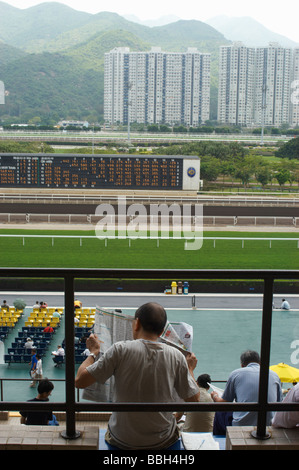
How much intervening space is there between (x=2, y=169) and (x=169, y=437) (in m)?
27.3

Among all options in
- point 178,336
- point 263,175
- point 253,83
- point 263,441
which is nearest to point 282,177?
point 263,175

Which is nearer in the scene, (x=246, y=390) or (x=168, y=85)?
(x=246, y=390)

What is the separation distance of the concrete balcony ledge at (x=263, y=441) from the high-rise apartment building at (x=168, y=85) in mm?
92718

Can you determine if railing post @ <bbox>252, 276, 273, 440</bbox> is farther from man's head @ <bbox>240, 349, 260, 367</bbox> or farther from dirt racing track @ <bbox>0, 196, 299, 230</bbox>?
dirt racing track @ <bbox>0, 196, 299, 230</bbox>

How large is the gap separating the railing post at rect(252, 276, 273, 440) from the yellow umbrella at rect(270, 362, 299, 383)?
277cm

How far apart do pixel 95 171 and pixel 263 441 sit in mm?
26363

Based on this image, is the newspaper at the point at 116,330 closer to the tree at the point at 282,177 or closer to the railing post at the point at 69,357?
the railing post at the point at 69,357

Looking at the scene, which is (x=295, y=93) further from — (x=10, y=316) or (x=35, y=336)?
(x=35, y=336)

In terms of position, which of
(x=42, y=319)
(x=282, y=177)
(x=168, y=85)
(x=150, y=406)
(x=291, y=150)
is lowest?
(x=42, y=319)

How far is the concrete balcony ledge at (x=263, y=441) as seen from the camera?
5.19 ft

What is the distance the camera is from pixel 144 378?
1563mm

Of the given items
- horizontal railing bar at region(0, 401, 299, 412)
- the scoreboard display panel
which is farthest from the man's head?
the scoreboard display panel

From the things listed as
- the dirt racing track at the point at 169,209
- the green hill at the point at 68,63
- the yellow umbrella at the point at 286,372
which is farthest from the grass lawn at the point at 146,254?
the green hill at the point at 68,63

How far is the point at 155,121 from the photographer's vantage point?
94750 mm
